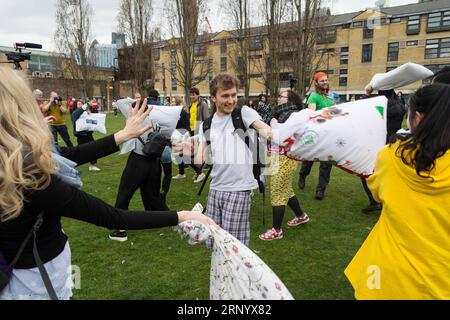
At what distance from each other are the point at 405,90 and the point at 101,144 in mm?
44915

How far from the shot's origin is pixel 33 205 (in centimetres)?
129

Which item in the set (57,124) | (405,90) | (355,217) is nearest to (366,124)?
(355,217)

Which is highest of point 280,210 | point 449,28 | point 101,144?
point 449,28

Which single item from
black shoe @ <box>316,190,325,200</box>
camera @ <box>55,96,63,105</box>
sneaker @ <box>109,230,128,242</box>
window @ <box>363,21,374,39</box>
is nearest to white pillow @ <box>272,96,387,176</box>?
sneaker @ <box>109,230,128,242</box>

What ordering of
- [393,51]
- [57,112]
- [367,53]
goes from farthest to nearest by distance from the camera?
[367,53] → [393,51] → [57,112]

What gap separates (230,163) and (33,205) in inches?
72.2

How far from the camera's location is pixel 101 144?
2.02 m

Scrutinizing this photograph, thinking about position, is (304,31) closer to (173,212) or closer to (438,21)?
(173,212)

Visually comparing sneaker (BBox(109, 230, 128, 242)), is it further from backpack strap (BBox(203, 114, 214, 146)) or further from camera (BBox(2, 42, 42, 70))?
camera (BBox(2, 42, 42, 70))

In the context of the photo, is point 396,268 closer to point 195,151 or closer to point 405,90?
point 195,151

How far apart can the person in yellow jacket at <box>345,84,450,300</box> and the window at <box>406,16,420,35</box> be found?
158 feet

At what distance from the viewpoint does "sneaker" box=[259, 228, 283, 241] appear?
14.3 ft

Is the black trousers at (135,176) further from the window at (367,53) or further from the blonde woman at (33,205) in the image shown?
the window at (367,53)

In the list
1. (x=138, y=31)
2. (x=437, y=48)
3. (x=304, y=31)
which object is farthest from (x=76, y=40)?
(x=437, y=48)
